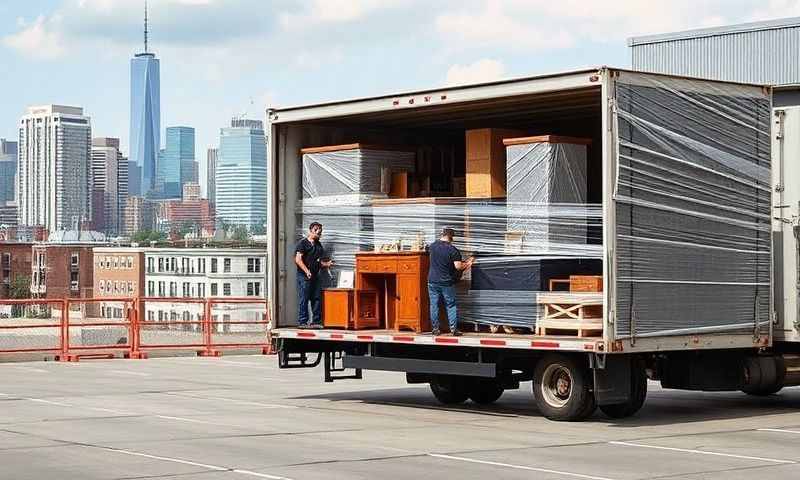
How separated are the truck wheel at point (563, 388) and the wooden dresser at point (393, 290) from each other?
6.01ft

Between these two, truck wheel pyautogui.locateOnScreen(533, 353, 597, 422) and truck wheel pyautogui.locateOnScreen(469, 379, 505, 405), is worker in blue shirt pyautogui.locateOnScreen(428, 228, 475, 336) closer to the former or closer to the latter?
truck wheel pyautogui.locateOnScreen(533, 353, 597, 422)

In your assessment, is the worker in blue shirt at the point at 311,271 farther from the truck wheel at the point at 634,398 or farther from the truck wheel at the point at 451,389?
the truck wheel at the point at 634,398

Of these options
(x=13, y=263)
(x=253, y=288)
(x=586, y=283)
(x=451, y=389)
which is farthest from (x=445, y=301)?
(x=13, y=263)

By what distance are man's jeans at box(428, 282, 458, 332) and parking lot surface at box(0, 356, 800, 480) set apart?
115 cm

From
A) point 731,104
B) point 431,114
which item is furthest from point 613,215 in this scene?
point 431,114

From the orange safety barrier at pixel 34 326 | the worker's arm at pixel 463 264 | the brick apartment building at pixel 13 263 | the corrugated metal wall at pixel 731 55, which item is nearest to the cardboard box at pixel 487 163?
the worker's arm at pixel 463 264

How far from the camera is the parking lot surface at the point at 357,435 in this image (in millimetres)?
12477

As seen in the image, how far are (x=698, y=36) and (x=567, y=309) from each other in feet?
74.5

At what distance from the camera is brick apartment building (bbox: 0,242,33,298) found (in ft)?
568

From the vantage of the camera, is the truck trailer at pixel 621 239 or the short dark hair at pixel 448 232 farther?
the short dark hair at pixel 448 232

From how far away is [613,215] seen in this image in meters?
15.4

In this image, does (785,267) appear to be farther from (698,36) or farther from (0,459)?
(698,36)

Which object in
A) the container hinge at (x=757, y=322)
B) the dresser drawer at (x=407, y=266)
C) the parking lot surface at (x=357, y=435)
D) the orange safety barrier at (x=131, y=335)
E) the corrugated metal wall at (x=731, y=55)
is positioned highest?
the corrugated metal wall at (x=731, y=55)

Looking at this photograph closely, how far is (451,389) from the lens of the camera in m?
19.2
